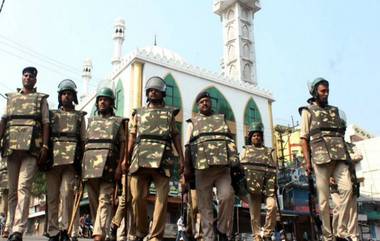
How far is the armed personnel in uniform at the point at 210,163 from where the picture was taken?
5.72 metres

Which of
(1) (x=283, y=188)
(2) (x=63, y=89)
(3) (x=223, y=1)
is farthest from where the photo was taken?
(3) (x=223, y=1)

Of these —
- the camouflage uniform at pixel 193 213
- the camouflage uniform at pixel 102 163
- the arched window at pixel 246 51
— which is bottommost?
the camouflage uniform at pixel 193 213

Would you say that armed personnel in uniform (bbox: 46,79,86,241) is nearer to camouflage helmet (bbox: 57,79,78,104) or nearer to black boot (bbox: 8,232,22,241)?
Answer: camouflage helmet (bbox: 57,79,78,104)

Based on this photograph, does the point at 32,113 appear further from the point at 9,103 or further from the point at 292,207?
the point at 292,207

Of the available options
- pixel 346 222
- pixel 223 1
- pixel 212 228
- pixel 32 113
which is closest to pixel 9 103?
pixel 32 113

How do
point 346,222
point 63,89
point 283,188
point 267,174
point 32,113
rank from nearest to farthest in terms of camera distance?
point 346,222
point 32,113
point 63,89
point 267,174
point 283,188

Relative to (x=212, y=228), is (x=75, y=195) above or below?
above

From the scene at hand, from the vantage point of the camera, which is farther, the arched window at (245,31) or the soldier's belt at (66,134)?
the arched window at (245,31)

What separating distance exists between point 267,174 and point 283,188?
1915cm

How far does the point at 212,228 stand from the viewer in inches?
228

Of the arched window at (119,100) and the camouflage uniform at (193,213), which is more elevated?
the arched window at (119,100)

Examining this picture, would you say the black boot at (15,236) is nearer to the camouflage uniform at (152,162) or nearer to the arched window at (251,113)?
the camouflage uniform at (152,162)

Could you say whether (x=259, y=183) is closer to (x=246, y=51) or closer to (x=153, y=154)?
(x=153, y=154)

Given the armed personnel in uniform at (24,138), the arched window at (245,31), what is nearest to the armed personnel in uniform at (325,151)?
the armed personnel in uniform at (24,138)
